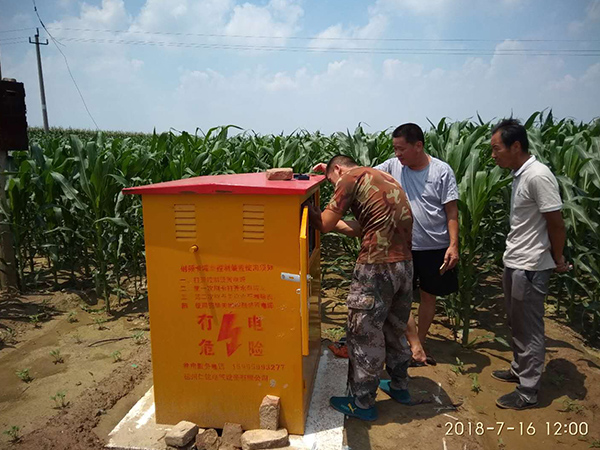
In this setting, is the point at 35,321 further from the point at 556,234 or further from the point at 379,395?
the point at 556,234

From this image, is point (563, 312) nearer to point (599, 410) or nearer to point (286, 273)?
point (599, 410)

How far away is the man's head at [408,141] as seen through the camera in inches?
123

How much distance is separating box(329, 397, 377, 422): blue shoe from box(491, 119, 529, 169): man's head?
189 centimetres

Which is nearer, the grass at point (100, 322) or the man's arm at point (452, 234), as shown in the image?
the man's arm at point (452, 234)

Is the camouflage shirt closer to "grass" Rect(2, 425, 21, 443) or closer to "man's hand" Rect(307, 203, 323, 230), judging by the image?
"man's hand" Rect(307, 203, 323, 230)

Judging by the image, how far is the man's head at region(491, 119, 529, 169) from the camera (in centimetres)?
284

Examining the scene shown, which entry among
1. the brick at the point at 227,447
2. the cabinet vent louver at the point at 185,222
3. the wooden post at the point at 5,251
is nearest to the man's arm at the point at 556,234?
the cabinet vent louver at the point at 185,222

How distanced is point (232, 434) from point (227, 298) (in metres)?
0.80

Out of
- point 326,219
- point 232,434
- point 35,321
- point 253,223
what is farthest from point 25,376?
point 326,219

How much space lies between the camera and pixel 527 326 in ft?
9.56

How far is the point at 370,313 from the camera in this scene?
2.62m

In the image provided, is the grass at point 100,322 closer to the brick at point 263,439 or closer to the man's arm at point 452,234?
the brick at point 263,439

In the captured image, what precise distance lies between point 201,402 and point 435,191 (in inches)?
86.4
